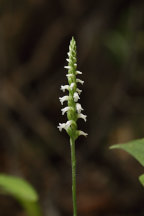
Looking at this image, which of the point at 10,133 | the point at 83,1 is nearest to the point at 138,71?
the point at 83,1

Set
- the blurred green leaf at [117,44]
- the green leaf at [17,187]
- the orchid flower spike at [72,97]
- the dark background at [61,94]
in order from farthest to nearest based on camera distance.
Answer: the blurred green leaf at [117,44]
the dark background at [61,94]
the green leaf at [17,187]
the orchid flower spike at [72,97]

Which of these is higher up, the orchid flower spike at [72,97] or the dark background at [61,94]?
the dark background at [61,94]

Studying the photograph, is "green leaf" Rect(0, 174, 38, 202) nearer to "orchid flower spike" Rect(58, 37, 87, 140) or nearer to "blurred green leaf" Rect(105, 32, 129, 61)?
"orchid flower spike" Rect(58, 37, 87, 140)

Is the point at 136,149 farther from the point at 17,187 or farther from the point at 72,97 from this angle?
the point at 17,187

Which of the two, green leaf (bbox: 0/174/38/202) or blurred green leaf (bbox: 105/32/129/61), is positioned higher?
blurred green leaf (bbox: 105/32/129/61)

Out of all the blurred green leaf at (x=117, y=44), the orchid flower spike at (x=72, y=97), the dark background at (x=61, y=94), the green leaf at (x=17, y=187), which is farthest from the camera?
the blurred green leaf at (x=117, y=44)

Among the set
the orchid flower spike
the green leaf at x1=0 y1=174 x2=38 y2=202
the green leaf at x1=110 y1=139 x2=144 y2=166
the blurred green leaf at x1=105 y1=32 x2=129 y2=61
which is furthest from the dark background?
the orchid flower spike

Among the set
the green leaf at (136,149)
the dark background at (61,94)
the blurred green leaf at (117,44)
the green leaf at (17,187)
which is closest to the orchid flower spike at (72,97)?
the green leaf at (136,149)

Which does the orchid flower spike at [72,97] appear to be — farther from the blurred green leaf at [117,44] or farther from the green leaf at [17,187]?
the blurred green leaf at [117,44]

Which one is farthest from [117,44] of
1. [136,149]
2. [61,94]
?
[136,149]
